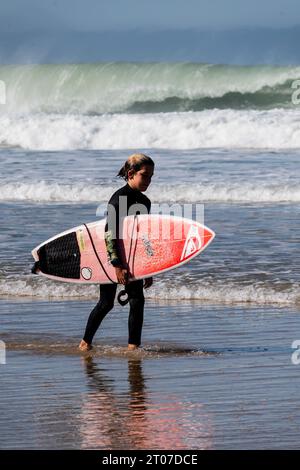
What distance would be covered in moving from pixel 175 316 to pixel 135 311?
57.4 inches

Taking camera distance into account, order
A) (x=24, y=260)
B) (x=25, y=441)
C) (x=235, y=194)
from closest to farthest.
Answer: (x=25, y=441)
(x=24, y=260)
(x=235, y=194)

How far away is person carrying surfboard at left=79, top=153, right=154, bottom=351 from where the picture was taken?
23.7ft

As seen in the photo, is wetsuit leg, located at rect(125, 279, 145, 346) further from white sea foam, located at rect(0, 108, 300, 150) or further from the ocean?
Answer: white sea foam, located at rect(0, 108, 300, 150)

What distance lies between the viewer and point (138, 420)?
564cm

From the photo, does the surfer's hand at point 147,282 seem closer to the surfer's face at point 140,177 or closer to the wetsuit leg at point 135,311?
the wetsuit leg at point 135,311

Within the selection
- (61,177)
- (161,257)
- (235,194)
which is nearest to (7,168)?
(61,177)

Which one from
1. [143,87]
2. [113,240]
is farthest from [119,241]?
[143,87]

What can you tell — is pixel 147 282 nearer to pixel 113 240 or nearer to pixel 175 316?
pixel 113 240

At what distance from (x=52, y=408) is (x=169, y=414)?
62cm

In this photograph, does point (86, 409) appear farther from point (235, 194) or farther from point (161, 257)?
point (235, 194)

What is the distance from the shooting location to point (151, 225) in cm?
801

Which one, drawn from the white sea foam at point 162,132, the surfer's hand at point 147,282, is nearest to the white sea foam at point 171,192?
the white sea foam at point 162,132

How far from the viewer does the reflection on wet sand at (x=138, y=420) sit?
5.22m

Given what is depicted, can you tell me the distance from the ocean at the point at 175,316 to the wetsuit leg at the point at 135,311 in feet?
0.40
